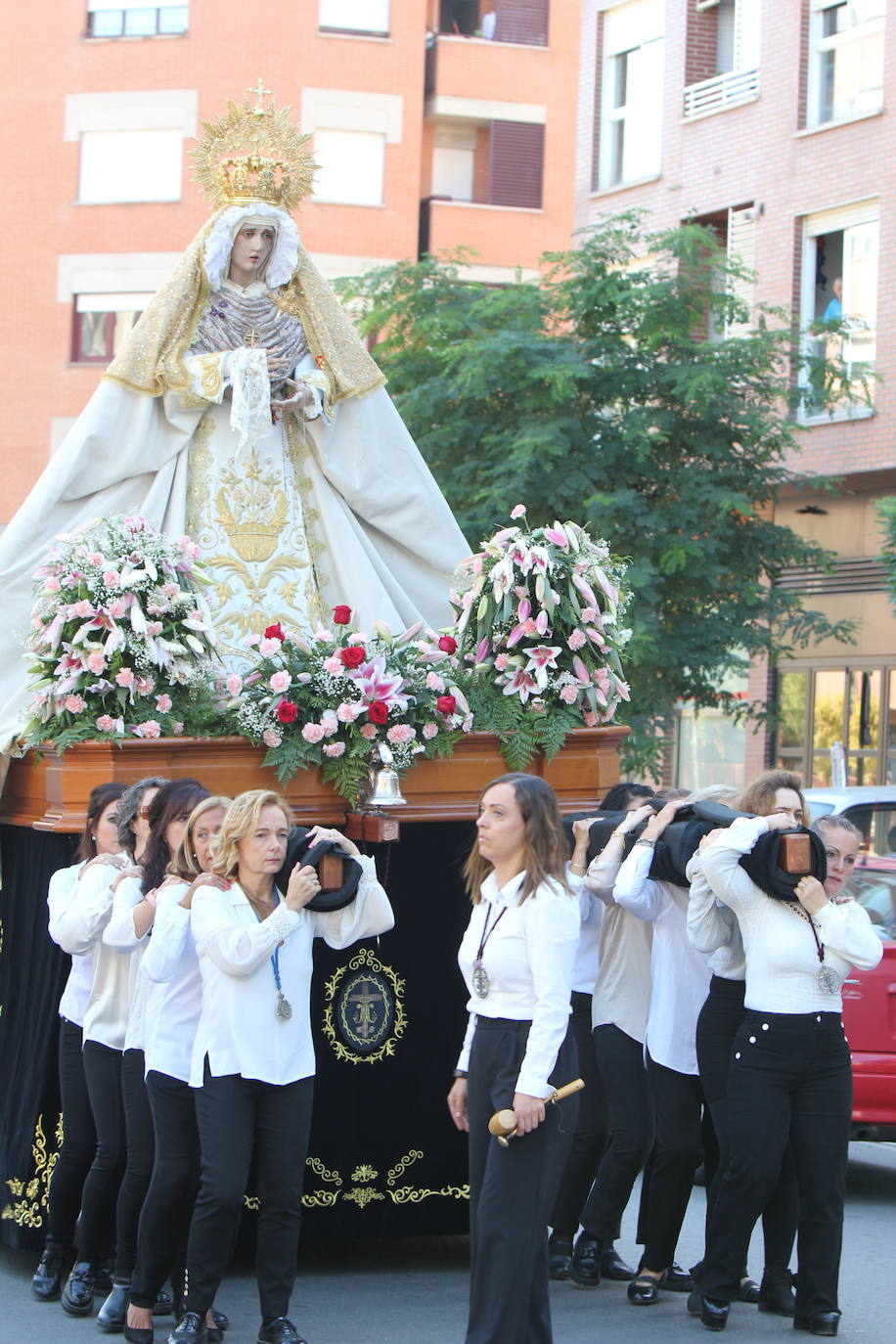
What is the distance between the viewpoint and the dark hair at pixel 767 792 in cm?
666

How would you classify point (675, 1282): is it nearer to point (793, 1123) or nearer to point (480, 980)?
point (793, 1123)

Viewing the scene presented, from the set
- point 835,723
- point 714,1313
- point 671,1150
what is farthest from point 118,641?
point 835,723

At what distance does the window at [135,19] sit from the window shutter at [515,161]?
5.15m

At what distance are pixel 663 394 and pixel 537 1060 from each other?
12119 millimetres

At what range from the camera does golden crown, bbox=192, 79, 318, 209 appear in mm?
8102

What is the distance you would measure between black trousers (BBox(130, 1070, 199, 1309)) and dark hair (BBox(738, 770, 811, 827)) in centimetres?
212

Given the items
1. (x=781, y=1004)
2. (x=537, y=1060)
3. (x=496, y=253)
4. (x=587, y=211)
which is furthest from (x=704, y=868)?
(x=496, y=253)

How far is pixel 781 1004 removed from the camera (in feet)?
20.4

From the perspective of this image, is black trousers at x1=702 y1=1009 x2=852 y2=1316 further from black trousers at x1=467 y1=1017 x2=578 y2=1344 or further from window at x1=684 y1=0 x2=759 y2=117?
window at x1=684 y1=0 x2=759 y2=117

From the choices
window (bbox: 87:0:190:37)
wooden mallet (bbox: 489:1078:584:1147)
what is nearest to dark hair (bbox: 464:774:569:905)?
wooden mallet (bbox: 489:1078:584:1147)

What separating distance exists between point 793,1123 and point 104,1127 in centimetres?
226

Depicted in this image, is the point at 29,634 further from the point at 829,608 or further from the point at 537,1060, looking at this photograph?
the point at 829,608

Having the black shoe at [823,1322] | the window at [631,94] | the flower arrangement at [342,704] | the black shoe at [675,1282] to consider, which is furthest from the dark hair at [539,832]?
the window at [631,94]

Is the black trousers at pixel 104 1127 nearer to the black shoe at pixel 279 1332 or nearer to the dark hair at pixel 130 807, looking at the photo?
the dark hair at pixel 130 807
